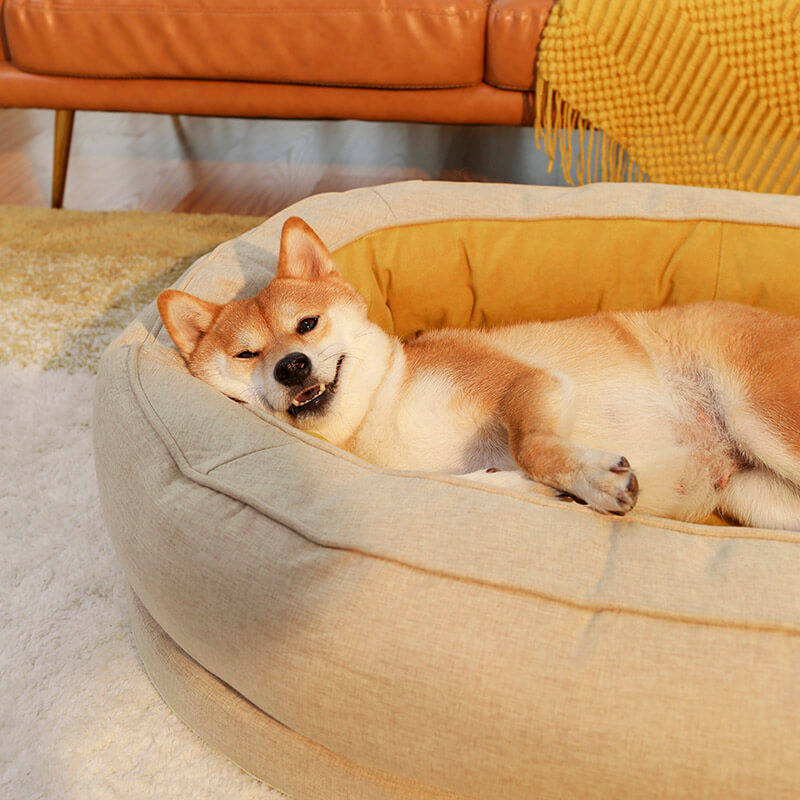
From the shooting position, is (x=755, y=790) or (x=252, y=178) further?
(x=252, y=178)

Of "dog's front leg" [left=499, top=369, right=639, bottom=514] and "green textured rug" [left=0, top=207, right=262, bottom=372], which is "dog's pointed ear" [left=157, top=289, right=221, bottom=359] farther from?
"green textured rug" [left=0, top=207, right=262, bottom=372]

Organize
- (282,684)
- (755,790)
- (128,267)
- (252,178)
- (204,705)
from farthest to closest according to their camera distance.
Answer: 1. (252,178)
2. (128,267)
3. (204,705)
4. (282,684)
5. (755,790)

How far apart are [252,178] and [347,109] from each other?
3.05 ft

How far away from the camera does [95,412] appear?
1574 mm

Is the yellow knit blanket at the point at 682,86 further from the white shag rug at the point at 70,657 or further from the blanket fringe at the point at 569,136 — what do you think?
the white shag rug at the point at 70,657

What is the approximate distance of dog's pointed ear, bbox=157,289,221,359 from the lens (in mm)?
1529

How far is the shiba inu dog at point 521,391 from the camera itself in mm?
1482

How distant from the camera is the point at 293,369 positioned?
149 cm

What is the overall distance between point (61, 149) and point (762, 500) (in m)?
2.90

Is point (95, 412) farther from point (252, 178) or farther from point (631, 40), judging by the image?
point (252, 178)

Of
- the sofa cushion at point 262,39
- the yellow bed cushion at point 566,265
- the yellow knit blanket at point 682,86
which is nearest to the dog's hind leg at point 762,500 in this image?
the yellow bed cushion at point 566,265

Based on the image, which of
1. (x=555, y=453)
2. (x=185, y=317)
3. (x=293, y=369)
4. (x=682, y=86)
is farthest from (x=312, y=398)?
(x=682, y=86)

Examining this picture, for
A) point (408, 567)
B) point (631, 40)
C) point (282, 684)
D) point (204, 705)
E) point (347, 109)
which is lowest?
point (204, 705)

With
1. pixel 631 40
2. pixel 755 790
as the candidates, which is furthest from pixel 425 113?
pixel 755 790
